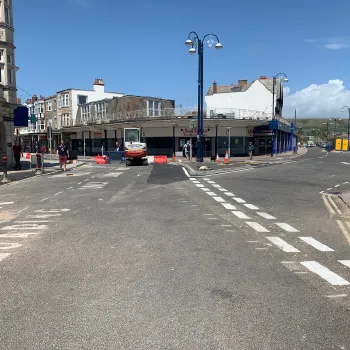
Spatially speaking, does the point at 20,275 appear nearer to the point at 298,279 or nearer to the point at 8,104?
the point at 298,279

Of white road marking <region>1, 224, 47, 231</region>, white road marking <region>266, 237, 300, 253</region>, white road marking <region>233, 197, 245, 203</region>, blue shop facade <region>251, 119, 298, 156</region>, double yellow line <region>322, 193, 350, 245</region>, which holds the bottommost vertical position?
double yellow line <region>322, 193, 350, 245</region>

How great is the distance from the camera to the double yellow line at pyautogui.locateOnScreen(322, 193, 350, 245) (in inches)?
294

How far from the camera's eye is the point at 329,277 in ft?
16.0

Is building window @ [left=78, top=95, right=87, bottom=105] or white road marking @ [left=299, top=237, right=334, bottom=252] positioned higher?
building window @ [left=78, top=95, right=87, bottom=105]

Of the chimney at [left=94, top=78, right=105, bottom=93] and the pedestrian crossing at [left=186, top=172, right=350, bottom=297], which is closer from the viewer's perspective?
the pedestrian crossing at [left=186, top=172, right=350, bottom=297]

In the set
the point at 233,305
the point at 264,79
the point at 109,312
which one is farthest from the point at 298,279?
the point at 264,79

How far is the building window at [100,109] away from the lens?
50781 millimetres

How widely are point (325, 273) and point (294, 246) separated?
4.31 ft

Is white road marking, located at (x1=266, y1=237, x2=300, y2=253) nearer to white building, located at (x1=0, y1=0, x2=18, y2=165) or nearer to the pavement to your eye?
the pavement

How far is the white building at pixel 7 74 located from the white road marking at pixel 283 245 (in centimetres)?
2295

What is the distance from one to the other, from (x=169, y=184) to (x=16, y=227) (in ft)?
28.4

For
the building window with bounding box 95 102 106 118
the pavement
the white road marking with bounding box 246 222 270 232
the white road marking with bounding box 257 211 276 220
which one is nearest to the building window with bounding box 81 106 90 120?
the building window with bounding box 95 102 106 118

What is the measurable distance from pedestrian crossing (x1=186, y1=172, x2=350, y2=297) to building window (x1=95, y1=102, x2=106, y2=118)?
142 ft

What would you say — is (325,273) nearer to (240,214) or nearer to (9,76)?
(240,214)
